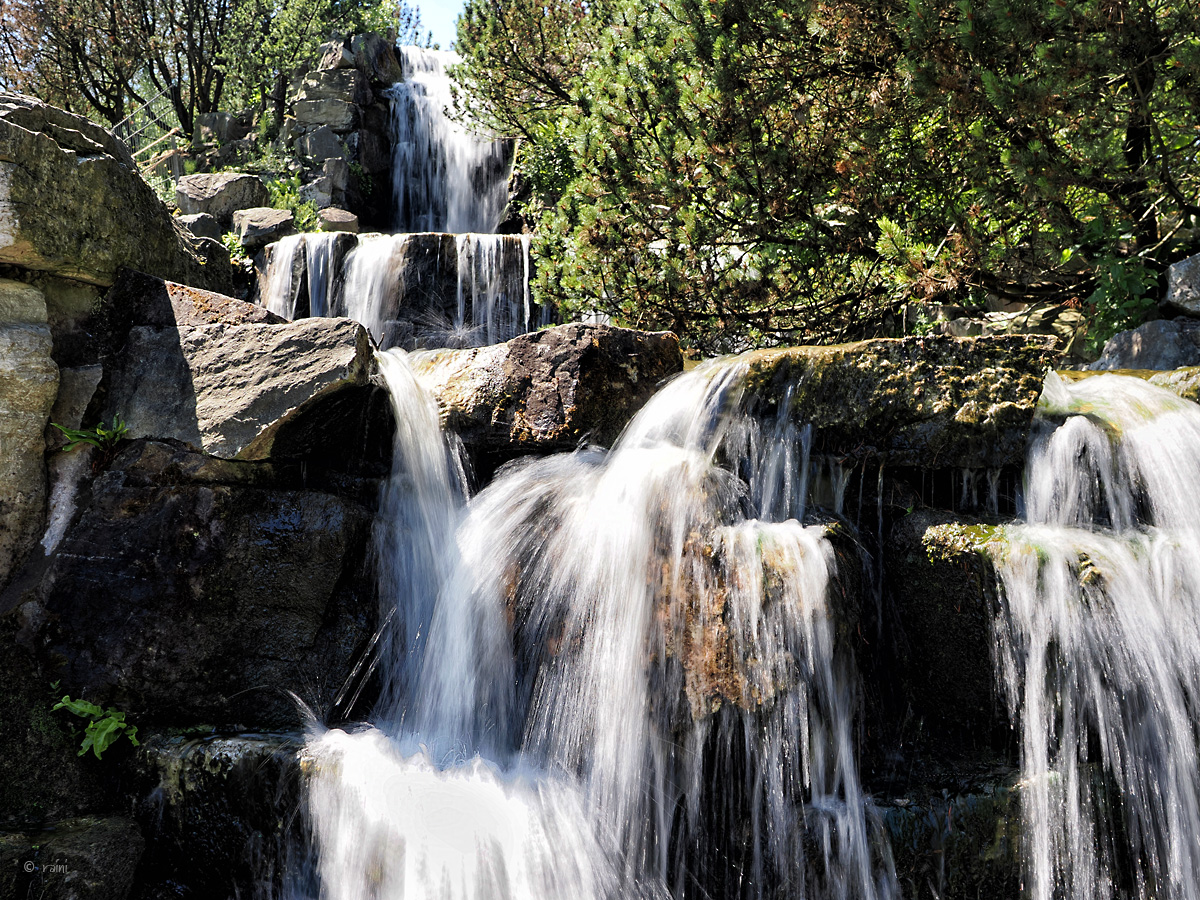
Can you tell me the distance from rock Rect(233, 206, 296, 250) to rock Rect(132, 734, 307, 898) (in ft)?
30.0

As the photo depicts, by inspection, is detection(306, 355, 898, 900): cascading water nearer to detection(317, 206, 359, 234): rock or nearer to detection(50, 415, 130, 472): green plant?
detection(50, 415, 130, 472): green plant

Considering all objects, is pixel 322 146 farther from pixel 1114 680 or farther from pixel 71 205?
pixel 1114 680

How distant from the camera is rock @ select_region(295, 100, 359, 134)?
1532cm

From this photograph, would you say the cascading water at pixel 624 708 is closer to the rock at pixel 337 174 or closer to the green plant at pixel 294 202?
the green plant at pixel 294 202

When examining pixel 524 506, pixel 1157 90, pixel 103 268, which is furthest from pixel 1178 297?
pixel 103 268

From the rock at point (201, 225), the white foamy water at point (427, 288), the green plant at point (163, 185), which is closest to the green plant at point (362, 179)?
the green plant at point (163, 185)

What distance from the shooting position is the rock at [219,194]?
498 inches

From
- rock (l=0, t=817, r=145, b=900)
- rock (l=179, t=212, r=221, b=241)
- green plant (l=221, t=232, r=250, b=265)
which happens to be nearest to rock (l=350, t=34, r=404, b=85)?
green plant (l=221, t=232, r=250, b=265)

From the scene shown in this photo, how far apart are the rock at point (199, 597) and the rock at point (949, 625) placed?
278cm

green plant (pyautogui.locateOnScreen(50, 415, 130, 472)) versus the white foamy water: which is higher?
the white foamy water

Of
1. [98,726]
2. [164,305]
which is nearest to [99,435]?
[164,305]

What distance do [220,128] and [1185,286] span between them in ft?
59.0

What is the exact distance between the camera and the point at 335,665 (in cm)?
419

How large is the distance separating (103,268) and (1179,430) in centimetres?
570
